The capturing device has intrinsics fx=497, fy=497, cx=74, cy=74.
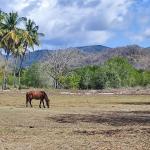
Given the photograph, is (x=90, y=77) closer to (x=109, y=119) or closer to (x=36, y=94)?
(x=36, y=94)

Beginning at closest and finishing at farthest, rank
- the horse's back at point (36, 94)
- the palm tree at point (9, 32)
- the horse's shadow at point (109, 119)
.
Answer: the horse's shadow at point (109, 119), the horse's back at point (36, 94), the palm tree at point (9, 32)

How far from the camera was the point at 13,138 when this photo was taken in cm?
1859

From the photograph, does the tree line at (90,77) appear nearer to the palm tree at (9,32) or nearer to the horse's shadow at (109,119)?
the palm tree at (9,32)

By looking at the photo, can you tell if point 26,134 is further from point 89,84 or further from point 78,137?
point 89,84

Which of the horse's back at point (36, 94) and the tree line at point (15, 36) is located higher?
the tree line at point (15, 36)

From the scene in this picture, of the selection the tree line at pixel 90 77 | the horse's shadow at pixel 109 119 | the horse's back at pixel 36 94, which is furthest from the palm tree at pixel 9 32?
the horse's shadow at pixel 109 119

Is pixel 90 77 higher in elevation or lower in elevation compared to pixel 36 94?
higher

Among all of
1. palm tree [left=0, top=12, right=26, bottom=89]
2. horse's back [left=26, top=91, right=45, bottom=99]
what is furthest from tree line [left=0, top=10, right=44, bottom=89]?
horse's back [left=26, top=91, right=45, bottom=99]

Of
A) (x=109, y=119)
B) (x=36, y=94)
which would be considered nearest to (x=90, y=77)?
(x=36, y=94)

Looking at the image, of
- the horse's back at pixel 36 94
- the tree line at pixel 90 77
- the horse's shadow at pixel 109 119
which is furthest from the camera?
the tree line at pixel 90 77

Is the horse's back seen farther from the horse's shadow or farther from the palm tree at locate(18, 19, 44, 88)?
the palm tree at locate(18, 19, 44, 88)

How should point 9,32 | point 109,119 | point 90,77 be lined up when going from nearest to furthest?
point 109,119 → point 9,32 → point 90,77

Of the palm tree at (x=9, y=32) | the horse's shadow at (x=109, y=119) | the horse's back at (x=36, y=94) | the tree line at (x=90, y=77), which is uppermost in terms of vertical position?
the palm tree at (x=9, y=32)

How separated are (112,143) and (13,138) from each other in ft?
13.4
